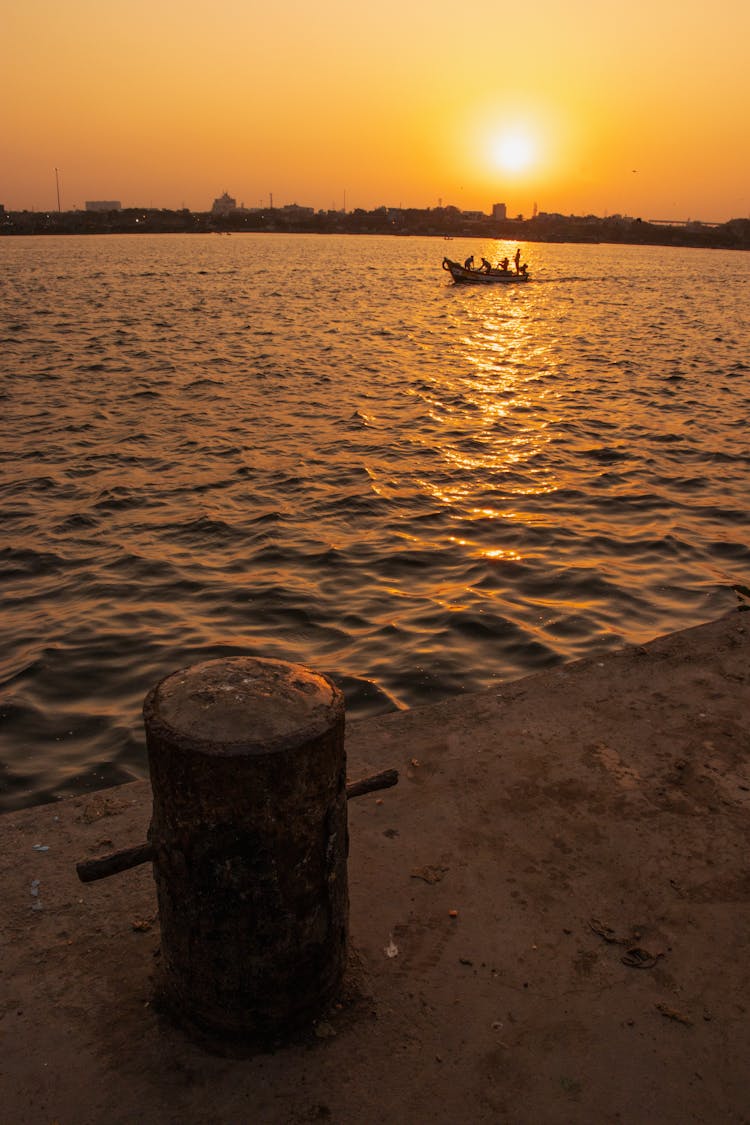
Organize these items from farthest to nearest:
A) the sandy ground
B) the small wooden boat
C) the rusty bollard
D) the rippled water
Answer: the small wooden boat, the rippled water, the sandy ground, the rusty bollard

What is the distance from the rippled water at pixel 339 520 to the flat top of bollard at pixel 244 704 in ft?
8.78

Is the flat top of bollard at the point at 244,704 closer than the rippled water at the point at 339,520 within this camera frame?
Yes

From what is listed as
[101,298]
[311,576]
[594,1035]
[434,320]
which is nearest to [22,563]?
[311,576]

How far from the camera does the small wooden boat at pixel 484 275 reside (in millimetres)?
55922

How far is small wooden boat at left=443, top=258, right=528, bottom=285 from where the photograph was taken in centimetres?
5592

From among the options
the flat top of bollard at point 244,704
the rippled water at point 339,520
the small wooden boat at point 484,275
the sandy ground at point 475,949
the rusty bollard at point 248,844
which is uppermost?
the small wooden boat at point 484,275

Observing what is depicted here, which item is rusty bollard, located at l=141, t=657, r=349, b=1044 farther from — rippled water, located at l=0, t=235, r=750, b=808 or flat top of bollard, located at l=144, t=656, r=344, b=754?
rippled water, located at l=0, t=235, r=750, b=808

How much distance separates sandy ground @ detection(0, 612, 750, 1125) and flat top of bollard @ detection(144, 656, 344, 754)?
95 centimetres

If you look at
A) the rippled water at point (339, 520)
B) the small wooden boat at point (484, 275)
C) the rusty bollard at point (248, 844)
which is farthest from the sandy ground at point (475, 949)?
the small wooden boat at point (484, 275)

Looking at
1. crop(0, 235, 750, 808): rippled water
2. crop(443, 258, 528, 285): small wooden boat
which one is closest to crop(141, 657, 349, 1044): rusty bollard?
crop(0, 235, 750, 808): rippled water

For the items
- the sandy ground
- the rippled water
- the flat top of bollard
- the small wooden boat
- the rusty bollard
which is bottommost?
the rippled water

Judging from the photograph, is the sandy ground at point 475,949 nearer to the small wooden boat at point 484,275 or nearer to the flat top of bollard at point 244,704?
the flat top of bollard at point 244,704

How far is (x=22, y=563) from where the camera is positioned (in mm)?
8047

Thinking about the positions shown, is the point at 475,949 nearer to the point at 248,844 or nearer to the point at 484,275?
the point at 248,844
